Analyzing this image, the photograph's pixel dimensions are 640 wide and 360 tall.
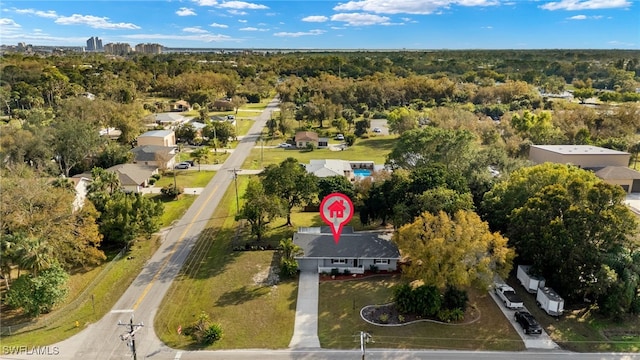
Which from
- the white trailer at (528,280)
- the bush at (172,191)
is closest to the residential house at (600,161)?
the white trailer at (528,280)

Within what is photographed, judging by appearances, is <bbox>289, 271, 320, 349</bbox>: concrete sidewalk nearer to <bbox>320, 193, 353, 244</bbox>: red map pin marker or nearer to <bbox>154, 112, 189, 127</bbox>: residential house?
<bbox>320, 193, 353, 244</bbox>: red map pin marker

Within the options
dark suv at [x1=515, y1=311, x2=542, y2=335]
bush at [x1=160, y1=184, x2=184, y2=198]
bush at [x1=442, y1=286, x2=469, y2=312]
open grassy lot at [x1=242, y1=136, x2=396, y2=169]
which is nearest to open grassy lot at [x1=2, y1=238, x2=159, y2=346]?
bush at [x1=160, y1=184, x2=184, y2=198]

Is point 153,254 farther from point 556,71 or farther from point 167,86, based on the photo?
point 556,71

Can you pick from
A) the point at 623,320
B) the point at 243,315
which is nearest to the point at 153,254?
the point at 243,315

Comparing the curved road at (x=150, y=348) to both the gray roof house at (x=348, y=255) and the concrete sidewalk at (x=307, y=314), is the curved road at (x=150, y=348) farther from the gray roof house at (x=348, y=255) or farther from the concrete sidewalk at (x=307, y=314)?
A: the gray roof house at (x=348, y=255)

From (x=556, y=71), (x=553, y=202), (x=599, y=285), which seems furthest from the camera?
(x=556, y=71)

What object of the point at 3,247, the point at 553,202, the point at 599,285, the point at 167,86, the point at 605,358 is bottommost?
the point at 605,358
